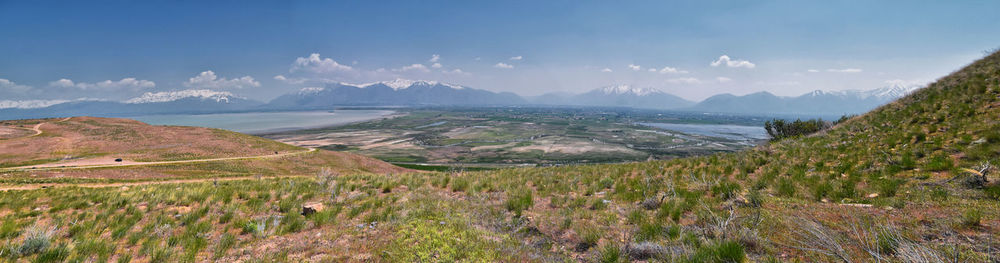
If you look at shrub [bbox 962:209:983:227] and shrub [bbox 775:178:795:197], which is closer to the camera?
shrub [bbox 962:209:983:227]

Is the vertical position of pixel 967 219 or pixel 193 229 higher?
pixel 967 219

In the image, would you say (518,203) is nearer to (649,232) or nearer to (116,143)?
(649,232)

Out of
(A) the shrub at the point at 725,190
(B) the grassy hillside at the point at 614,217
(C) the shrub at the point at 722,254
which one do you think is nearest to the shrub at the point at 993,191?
(B) the grassy hillside at the point at 614,217

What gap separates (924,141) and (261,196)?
2081cm

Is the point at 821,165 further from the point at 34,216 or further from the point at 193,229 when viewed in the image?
the point at 34,216

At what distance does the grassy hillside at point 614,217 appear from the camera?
443 centimetres

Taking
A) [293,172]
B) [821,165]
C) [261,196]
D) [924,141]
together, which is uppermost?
[924,141]

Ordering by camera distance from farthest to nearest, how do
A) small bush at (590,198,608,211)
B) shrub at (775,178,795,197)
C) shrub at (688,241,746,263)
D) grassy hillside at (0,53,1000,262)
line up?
small bush at (590,198,608,211) → shrub at (775,178,795,197) → grassy hillside at (0,53,1000,262) → shrub at (688,241,746,263)

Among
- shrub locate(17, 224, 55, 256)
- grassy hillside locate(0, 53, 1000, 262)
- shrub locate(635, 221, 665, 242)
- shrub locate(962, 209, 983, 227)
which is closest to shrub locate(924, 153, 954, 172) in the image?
grassy hillside locate(0, 53, 1000, 262)

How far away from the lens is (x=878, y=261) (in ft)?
11.0

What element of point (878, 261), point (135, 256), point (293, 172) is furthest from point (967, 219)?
point (293, 172)

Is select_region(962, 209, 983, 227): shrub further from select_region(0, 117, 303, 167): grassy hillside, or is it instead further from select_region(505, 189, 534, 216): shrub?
select_region(0, 117, 303, 167): grassy hillside

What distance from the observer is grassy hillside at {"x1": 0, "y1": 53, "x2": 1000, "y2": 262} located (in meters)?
4.43

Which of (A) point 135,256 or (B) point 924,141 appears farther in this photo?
(B) point 924,141
